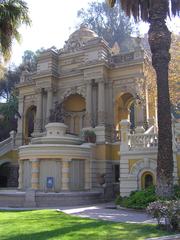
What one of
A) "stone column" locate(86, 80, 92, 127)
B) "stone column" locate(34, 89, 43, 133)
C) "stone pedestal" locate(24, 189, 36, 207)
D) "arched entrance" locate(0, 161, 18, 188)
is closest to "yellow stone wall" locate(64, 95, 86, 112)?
"stone column" locate(34, 89, 43, 133)

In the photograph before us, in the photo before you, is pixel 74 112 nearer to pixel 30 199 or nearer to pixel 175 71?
pixel 175 71

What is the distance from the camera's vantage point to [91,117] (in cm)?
2977

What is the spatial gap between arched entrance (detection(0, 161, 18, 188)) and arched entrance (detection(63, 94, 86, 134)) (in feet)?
21.2

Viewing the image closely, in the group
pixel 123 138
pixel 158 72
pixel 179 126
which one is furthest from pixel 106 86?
pixel 158 72

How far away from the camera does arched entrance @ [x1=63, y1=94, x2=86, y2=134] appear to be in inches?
1303

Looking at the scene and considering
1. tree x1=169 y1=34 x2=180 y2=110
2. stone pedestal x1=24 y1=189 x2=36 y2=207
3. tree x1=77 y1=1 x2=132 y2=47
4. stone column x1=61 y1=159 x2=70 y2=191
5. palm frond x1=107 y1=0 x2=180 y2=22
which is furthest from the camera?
tree x1=77 y1=1 x2=132 y2=47

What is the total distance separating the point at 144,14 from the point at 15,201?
13359 mm

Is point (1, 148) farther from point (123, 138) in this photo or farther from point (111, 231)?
point (111, 231)

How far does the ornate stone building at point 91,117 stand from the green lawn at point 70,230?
28.3 feet

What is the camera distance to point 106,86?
30.5 metres

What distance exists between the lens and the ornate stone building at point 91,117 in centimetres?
2088

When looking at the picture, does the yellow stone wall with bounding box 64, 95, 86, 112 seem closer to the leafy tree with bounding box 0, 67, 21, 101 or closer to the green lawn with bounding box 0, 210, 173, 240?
the leafy tree with bounding box 0, 67, 21, 101

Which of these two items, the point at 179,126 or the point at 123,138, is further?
the point at 123,138

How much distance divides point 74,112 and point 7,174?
8.80m
